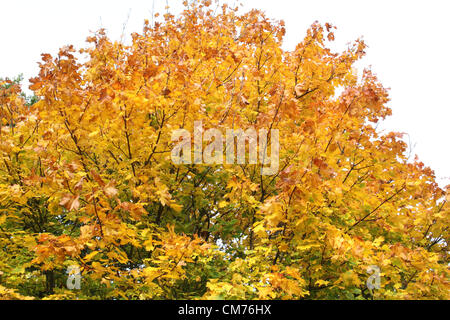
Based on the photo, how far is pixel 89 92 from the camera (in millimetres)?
4934

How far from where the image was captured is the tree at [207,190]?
4.03 m

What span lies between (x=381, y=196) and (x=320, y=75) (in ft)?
7.70

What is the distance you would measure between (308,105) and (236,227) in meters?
A: 2.32

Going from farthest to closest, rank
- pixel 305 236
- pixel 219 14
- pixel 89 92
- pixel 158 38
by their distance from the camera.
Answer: pixel 219 14, pixel 158 38, pixel 89 92, pixel 305 236

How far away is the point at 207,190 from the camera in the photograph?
617cm

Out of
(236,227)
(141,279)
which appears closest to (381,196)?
(236,227)

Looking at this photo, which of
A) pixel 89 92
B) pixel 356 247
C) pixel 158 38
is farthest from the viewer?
pixel 158 38

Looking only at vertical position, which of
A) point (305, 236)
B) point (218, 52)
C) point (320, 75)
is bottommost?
point (305, 236)

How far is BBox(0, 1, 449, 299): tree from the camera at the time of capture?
13.2 ft
